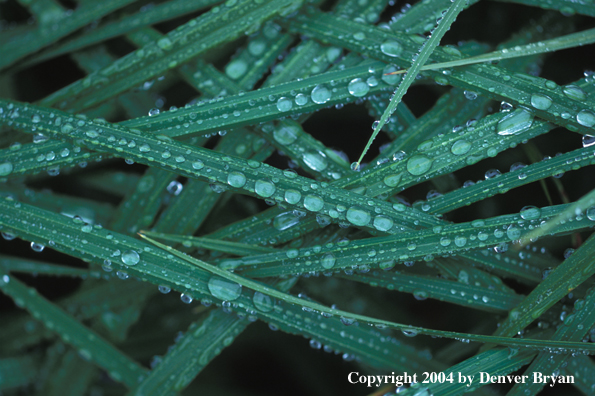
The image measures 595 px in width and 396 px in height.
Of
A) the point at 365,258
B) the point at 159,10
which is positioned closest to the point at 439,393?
the point at 365,258

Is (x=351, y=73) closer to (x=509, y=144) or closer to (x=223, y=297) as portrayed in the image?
(x=509, y=144)

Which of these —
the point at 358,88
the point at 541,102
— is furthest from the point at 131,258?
the point at 541,102

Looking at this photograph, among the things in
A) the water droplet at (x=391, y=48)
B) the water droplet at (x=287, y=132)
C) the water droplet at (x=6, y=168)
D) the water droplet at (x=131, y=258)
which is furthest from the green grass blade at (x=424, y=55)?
the water droplet at (x=6, y=168)

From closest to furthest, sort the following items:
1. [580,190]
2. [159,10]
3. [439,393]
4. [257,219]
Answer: [439,393] → [257,219] → [159,10] → [580,190]

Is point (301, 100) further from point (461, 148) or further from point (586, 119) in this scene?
point (586, 119)

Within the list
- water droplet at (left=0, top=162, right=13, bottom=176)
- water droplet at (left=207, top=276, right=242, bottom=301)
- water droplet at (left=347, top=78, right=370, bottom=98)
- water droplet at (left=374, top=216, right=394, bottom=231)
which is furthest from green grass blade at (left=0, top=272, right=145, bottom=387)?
water droplet at (left=347, top=78, right=370, bottom=98)

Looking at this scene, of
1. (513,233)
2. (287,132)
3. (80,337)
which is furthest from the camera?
(80,337)

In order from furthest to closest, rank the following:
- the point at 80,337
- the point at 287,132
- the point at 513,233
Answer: the point at 80,337
the point at 287,132
the point at 513,233

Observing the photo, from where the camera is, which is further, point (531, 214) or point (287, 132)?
point (287, 132)
